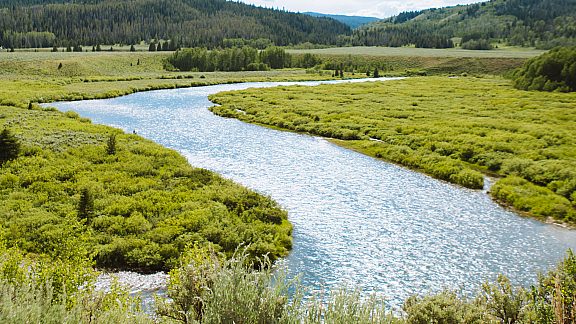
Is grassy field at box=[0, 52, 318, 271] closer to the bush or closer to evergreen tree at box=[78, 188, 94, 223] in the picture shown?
evergreen tree at box=[78, 188, 94, 223]

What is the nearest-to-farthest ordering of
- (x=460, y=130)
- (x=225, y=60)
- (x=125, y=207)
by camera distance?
(x=125, y=207), (x=460, y=130), (x=225, y=60)

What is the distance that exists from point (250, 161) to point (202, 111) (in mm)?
31965

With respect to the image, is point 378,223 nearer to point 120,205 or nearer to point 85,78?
point 120,205

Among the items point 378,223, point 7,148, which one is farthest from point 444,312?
point 7,148

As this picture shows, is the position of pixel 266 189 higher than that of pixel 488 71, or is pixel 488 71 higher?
pixel 488 71

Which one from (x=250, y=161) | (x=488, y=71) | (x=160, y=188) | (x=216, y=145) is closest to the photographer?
(x=160, y=188)

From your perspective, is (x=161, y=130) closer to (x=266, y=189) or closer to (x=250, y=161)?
(x=250, y=161)

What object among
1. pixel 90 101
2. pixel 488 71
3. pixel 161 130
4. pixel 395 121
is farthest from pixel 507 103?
pixel 488 71

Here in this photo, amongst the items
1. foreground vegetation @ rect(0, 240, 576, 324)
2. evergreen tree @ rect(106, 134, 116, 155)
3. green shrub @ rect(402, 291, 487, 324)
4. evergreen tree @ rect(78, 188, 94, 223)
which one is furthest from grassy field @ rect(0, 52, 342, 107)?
green shrub @ rect(402, 291, 487, 324)

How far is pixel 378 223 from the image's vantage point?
25.9 meters

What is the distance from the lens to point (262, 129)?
56.3 metres

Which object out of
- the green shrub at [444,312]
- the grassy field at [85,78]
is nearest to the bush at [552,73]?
the grassy field at [85,78]

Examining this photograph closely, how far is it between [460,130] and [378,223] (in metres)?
29.4

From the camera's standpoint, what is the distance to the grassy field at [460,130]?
33281 mm
